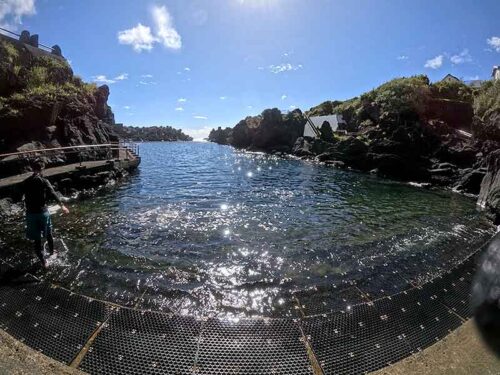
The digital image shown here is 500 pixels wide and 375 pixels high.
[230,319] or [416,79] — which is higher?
[416,79]

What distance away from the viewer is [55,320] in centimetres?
582

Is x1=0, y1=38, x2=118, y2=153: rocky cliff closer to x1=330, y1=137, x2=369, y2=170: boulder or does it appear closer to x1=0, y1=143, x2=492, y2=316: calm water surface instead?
x1=0, y1=143, x2=492, y2=316: calm water surface

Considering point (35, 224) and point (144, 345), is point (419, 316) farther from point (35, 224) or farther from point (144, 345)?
point (35, 224)

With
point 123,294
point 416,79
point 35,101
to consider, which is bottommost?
point 123,294

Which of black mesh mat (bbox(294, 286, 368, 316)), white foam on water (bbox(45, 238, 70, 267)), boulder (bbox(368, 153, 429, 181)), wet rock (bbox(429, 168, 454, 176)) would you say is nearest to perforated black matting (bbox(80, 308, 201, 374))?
black mesh mat (bbox(294, 286, 368, 316))

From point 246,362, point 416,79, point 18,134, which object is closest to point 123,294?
point 246,362

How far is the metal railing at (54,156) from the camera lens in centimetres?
1761

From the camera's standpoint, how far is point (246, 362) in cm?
514

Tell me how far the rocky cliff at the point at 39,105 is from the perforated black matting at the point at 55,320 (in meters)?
16.8

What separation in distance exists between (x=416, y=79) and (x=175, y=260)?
172 feet

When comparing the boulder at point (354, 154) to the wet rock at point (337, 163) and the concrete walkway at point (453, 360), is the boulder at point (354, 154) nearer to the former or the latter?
the wet rock at point (337, 163)

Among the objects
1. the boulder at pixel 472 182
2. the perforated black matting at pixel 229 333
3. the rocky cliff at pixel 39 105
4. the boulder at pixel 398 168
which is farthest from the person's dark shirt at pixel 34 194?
the boulder at pixel 398 168

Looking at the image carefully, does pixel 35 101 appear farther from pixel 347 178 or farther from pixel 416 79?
pixel 416 79

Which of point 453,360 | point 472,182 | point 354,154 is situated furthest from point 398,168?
point 453,360
